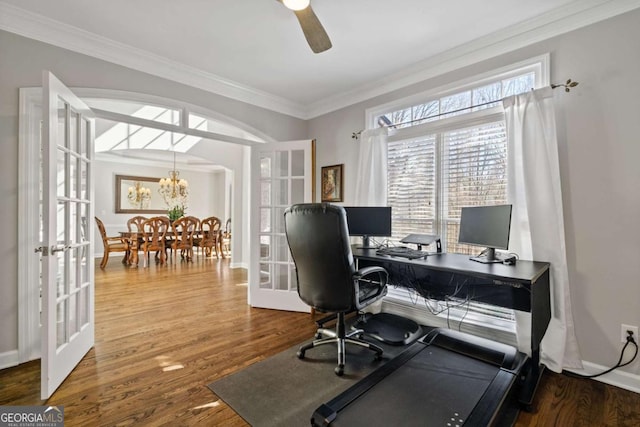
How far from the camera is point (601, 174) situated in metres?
2.00

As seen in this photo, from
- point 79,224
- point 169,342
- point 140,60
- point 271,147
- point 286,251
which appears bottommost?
point 169,342

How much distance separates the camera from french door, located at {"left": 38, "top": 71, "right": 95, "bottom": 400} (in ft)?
5.69

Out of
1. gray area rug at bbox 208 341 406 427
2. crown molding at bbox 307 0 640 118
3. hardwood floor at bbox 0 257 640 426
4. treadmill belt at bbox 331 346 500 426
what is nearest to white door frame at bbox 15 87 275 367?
hardwood floor at bbox 0 257 640 426

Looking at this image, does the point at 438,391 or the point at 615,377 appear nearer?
the point at 438,391

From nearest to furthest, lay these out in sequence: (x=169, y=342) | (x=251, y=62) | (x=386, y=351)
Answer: (x=386, y=351) < (x=169, y=342) < (x=251, y=62)

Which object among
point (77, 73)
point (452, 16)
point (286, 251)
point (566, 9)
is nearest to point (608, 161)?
point (566, 9)

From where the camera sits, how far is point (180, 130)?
2998mm

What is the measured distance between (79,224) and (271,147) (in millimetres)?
2014

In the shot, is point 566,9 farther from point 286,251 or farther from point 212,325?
point 212,325

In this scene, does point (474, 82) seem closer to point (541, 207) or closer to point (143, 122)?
point (541, 207)

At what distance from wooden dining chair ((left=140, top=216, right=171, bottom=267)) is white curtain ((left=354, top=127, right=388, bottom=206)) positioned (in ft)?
15.6

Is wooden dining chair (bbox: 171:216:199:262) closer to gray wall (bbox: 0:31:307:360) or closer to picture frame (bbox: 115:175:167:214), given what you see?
picture frame (bbox: 115:175:167:214)

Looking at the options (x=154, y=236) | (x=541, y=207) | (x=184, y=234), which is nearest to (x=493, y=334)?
(x=541, y=207)

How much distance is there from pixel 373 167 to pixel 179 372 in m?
2.58
